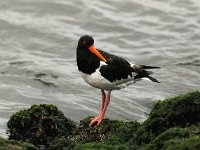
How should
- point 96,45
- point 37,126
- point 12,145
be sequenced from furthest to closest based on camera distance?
point 96,45
point 37,126
point 12,145

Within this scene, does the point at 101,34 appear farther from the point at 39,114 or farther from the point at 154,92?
the point at 39,114

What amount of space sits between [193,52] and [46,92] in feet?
19.4

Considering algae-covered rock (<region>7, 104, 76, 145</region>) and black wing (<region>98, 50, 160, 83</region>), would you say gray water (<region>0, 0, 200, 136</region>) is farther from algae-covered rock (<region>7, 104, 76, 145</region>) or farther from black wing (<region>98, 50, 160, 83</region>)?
black wing (<region>98, 50, 160, 83</region>)

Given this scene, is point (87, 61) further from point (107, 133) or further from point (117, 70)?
point (107, 133)

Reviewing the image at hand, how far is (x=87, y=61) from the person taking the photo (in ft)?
28.0

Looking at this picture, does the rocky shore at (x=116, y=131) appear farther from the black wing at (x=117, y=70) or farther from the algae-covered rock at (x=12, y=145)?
the black wing at (x=117, y=70)

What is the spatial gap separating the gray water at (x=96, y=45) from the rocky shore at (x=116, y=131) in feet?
2.31

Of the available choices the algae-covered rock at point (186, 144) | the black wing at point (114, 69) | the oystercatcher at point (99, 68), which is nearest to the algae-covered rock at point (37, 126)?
the oystercatcher at point (99, 68)

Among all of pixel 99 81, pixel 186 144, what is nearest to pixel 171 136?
pixel 186 144

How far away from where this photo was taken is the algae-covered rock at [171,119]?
631cm

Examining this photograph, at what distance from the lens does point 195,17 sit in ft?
63.3

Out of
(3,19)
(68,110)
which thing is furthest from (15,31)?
(68,110)

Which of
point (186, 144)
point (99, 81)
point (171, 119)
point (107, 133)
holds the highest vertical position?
point (99, 81)

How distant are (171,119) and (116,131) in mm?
1448
